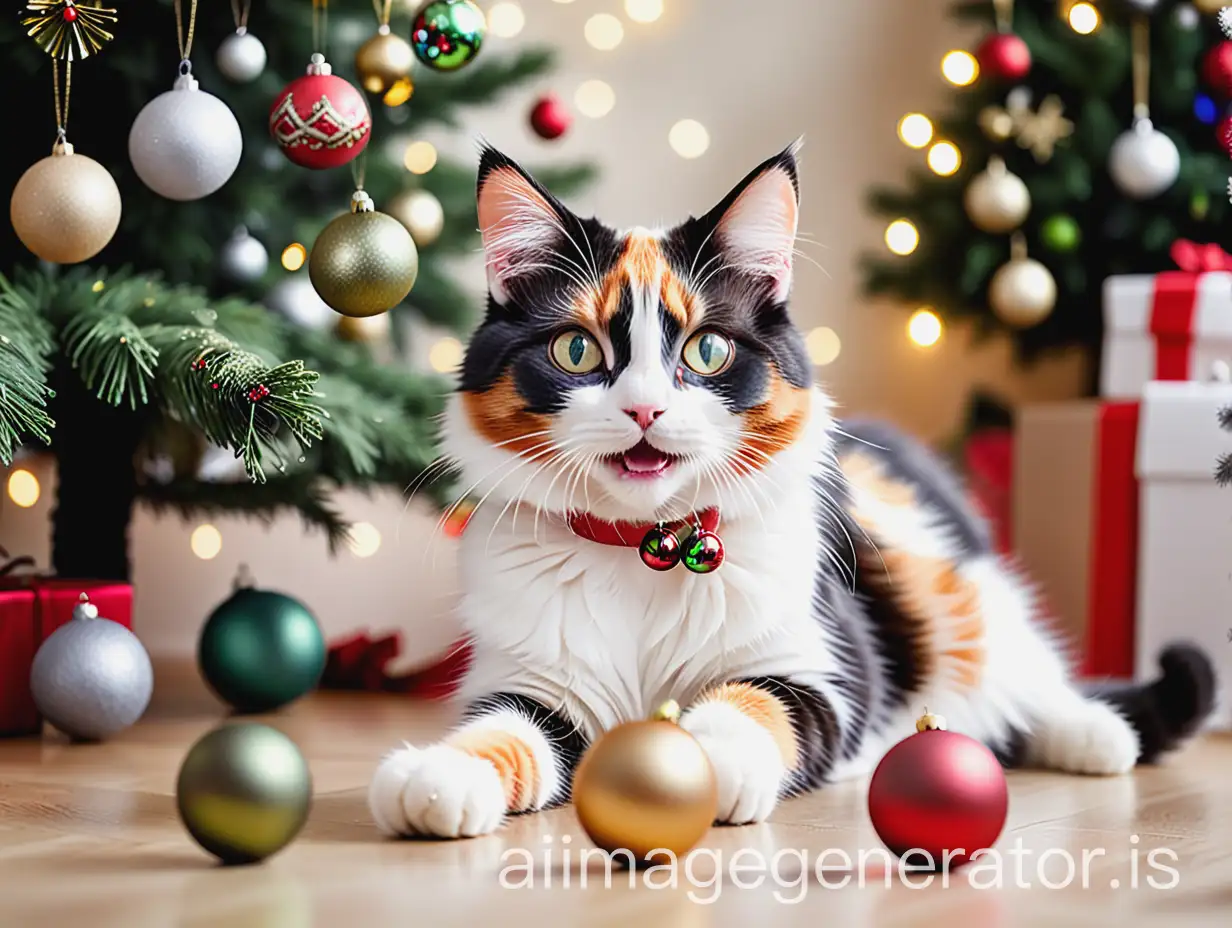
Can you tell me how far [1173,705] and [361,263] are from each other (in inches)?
33.7

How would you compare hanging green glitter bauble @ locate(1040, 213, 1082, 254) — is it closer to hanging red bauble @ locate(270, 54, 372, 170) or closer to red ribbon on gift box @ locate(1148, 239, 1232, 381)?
red ribbon on gift box @ locate(1148, 239, 1232, 381)

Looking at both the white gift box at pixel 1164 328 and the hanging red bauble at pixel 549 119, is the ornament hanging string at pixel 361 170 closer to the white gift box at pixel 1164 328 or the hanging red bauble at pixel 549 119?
the hanging red bauble at pixel 549 119

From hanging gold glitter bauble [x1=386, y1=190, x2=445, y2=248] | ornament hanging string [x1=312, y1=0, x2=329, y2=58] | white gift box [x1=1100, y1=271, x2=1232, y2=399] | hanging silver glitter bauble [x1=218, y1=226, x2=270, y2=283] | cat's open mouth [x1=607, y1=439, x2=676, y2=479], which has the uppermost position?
ornament hanging string [x1=312, y1=0, x2=329, y2=58]

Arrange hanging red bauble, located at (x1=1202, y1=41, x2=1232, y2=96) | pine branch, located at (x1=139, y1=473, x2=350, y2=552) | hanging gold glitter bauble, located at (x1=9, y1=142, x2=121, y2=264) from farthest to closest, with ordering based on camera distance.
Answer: hanging red bauble, located at (x1=1202, y1=41, x2=1232, y2=96) < pine branch, located at (x1=139, y1=473, x2=350, y2=552) < hanging gold glitter bauble, located at (x1=9, y1=142, x2=121, y2=264)

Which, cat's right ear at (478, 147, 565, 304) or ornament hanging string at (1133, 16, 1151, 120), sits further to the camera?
ornament hanging string at (1133, 16, 1151, 120)

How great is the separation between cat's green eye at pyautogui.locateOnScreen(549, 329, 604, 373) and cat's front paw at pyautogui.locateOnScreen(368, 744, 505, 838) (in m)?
0.30

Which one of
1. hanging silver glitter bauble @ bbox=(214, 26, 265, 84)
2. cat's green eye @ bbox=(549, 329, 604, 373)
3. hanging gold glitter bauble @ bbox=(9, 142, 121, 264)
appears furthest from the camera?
hanging silver glitter bauble @ bbox=(214, 26, 265, 84)

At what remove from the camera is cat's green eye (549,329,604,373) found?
3.63 feet

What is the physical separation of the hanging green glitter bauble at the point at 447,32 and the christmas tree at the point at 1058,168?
104 cm

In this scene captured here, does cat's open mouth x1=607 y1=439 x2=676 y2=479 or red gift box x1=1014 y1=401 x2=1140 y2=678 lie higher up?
cat's open mouth x1=607 y1=439 x2=676 y2=479

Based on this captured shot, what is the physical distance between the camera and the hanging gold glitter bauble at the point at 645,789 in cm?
90

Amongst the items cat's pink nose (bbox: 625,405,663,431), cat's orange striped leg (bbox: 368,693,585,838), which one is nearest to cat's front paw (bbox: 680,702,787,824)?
cat's orange striped leg (bbox: 368,693,585,838)

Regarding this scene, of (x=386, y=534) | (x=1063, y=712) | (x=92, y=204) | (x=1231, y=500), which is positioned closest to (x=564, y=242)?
(x=92, y=204)

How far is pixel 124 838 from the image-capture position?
105 cm
